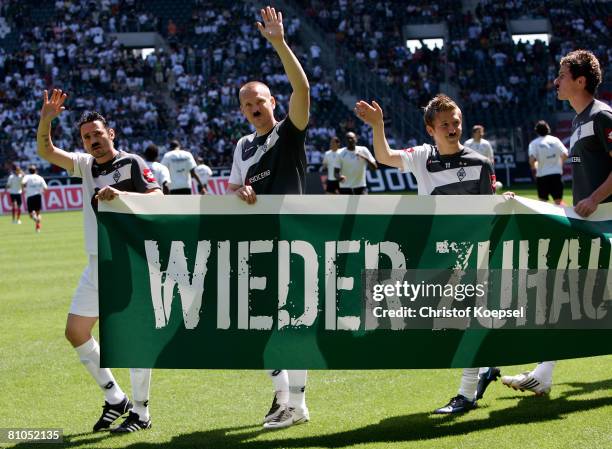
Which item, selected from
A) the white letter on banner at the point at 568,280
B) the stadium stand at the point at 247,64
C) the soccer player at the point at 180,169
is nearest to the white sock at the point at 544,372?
the white letter on banner at the point at 568,280

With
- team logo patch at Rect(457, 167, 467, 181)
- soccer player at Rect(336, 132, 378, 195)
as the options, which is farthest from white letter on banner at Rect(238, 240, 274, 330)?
soccer player at Rect(336, 132, 378, 195)

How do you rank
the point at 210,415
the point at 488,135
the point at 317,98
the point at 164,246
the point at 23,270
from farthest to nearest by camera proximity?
the point at 317,98, the point at 488,135, the point at 23,270, the point at 210,415, the point at 164,246

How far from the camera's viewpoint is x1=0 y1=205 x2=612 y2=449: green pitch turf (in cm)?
564

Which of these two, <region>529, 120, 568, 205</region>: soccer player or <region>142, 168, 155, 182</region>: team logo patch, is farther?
<region>529, 120, 568, 205</region>: soccer player

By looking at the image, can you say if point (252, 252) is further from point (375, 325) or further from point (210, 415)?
point (210, 415)

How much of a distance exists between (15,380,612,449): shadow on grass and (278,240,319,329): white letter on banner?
28.1 inches

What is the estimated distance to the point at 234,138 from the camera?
133ft

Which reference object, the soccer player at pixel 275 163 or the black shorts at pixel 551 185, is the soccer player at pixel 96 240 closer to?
the soccer player at pixel 275 163

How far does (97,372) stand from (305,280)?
163cm

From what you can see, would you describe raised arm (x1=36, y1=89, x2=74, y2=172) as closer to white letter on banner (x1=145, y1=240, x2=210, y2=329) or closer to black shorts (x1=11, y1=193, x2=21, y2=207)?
Result: white letter on banner (x1=145, y1=240, x2=210, y2=329)

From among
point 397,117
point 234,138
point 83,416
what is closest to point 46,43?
point 234,138

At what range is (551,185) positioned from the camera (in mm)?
19953

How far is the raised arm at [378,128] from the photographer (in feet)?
19.5

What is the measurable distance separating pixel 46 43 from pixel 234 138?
11.4 meters
